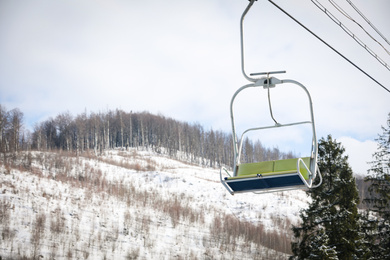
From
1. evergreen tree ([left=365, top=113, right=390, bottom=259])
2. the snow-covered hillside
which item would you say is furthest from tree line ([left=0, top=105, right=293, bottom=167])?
evergreen tree ([left=365, top=113, right=390, bottom=259])

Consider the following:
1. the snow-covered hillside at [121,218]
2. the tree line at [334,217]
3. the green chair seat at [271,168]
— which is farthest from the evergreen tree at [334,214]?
the green chair seat at [271,168]

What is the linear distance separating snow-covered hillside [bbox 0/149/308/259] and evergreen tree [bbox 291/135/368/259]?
19.4ft

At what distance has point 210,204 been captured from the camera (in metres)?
28.2

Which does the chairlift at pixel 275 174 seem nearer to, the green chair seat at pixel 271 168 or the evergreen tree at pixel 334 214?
the green chair seat at pixel 271 168

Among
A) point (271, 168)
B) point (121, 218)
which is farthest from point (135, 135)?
point (271, 168)

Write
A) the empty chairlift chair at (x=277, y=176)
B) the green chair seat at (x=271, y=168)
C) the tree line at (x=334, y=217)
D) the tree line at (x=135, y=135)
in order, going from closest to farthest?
the empty chairlift chair at (x=277, y=176) → the green chair seat at (x=271, y=168) → the tree line at (x=334, y=217) → the tree line at (x=135, y=135)

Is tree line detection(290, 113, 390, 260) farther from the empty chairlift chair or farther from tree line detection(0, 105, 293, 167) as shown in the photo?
tree line detection(0, 105, 293, 167)

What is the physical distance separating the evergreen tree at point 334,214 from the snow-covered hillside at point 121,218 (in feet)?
19.4

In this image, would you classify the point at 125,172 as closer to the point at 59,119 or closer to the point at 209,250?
the point at 209,250

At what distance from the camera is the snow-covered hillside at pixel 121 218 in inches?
594

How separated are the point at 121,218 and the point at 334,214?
35.4ft

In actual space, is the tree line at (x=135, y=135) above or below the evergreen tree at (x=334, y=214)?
above

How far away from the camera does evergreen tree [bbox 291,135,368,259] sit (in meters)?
14.0

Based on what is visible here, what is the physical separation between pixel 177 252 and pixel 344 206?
8077mm
